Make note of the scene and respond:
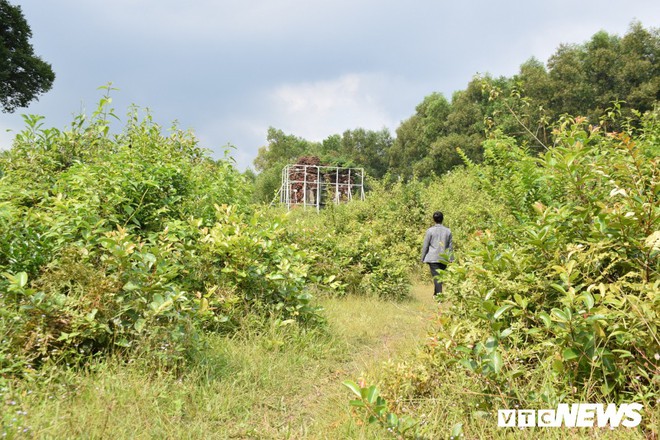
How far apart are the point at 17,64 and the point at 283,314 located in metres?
21.6

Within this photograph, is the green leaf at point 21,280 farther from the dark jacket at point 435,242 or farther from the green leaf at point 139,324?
the dark jacket at point 435,242

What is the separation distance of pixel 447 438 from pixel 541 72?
→ 2746 cm

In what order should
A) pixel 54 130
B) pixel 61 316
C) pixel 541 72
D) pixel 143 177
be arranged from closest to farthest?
pixel 61 316 → pixel 143 177 → pixel 54 130 → pixel 541 72

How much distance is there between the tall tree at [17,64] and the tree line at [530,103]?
13063 millimetres

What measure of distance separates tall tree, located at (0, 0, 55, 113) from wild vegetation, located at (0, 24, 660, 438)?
56.3 feet

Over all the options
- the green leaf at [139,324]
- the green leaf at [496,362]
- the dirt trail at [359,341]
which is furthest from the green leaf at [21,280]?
the green leaf at [496,362]

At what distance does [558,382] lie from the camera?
2238 mm

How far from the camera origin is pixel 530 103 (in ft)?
51.6

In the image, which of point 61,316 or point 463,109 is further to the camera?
point 463,109

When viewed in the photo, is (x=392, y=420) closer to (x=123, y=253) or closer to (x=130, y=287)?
(x=130, y=287)

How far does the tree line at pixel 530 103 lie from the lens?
72.3 ft

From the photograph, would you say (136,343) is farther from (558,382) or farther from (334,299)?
(334,299)

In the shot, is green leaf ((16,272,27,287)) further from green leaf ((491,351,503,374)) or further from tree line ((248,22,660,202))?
Answer: tree line ((248,22,660,202))

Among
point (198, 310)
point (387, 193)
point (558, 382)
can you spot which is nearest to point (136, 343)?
point (198, 310)
